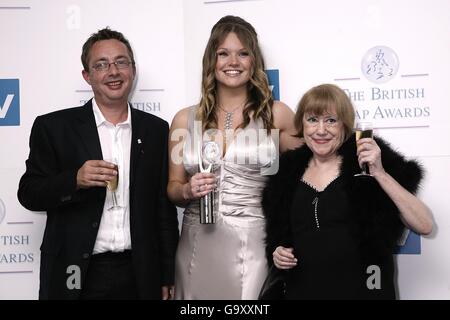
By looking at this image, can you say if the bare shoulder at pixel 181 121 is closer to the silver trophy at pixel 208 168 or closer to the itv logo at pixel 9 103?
the silver trophy at pixel 208 168

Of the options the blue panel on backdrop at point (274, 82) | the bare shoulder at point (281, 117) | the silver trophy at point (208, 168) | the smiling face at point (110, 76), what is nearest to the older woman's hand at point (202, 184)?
the silver trophy at point (208, 168)

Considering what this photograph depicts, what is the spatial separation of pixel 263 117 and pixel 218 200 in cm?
44

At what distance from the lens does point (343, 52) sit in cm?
313

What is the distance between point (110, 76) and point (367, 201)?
130cm

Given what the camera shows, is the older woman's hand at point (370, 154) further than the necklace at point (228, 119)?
No

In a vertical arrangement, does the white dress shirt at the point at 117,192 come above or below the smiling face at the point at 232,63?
below

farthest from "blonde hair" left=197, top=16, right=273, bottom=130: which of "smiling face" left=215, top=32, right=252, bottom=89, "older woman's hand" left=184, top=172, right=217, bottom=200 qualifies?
"older woman's hand" left=184, top=172, right=217, bottom=200

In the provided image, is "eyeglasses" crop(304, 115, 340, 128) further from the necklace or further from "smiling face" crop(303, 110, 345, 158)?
the necklace

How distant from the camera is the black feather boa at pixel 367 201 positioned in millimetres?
2230

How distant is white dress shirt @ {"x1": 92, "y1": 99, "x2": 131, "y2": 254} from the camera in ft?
8.59

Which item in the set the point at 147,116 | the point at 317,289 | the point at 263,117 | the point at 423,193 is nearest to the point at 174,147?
the point at 147,116

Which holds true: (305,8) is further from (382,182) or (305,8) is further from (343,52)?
(382,182)

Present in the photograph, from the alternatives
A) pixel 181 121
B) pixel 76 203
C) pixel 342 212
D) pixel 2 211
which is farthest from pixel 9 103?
pixel 342 212

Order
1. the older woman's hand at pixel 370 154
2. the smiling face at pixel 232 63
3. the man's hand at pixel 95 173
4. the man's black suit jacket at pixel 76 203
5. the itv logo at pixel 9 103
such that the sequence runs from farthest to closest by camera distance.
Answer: the itv logo at pixel 9 103, the smiling face at pixel 232 63, the man's black suit jacket at pixel 76 203, the man's hand at pixel 95 173, the older woman's hand at pixel 370 154
